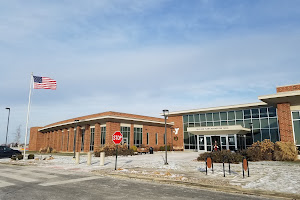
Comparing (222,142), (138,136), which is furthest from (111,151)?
(222,142)

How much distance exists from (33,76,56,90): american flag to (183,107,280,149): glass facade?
25799 mm

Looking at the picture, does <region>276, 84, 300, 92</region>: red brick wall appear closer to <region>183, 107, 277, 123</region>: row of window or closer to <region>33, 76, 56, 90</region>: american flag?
<region>183, 107, 277, 123</region>: row of window

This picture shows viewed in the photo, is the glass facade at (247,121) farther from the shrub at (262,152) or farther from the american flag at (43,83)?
the american flag at (43,83)

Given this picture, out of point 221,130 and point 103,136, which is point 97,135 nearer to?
point 103,136

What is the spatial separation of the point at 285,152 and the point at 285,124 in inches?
149

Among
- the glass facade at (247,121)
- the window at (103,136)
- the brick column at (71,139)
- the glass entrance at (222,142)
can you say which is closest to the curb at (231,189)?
the glass entrance at (222,142)

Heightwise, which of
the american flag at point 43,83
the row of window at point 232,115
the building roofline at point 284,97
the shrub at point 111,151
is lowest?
the shrub at point 111,151

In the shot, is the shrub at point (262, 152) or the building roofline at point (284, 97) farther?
the building roofline at point (284, 97)

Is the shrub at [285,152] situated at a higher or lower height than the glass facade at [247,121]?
lower

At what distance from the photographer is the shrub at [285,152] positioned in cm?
1969

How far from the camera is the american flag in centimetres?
2453

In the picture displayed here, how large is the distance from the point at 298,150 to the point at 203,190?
18253 mm

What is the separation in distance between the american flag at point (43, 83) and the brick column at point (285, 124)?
25.4 metres

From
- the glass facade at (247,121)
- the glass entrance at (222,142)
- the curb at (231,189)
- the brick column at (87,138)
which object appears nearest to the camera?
the curb at (231,189)
